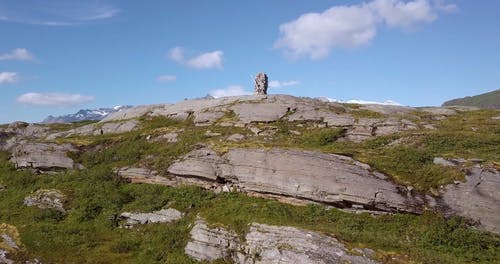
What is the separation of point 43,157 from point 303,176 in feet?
97.6

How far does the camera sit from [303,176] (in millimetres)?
35656

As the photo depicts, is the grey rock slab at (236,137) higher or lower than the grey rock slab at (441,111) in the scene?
lower

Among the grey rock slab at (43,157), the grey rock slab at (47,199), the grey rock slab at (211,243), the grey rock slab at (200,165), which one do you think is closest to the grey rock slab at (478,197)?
the grey rock slab at (211,243)

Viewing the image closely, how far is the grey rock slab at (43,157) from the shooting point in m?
46.4

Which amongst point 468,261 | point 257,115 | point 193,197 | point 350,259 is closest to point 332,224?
point 350,259

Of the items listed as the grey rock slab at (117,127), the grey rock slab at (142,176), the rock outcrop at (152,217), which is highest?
the grey rock slab at (117,127)

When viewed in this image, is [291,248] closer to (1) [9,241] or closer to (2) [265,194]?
(2) [265,194]

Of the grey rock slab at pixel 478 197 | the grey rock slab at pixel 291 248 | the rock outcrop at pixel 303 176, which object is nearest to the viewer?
the grey rock slab at pixel 291 248

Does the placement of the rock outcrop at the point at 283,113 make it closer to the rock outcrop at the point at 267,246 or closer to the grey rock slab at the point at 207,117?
the grey rock slab at the point at 207,117

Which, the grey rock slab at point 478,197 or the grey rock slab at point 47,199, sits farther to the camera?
the grey rock slab at point 47,199

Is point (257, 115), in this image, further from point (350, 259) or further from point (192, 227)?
point (350, 259)

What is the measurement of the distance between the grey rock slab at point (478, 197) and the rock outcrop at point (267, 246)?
9672 millimetres

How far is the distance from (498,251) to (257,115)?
32.7 meters

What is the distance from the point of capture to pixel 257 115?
54.5 metres
